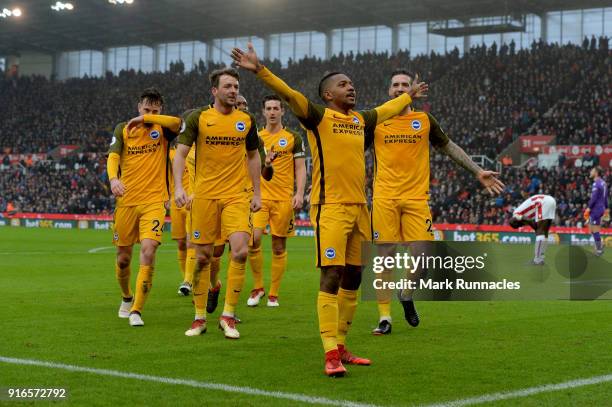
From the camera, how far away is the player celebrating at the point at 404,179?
8.95 meters

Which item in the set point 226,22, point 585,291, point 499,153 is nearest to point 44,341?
point 585,291

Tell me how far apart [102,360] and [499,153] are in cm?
3074

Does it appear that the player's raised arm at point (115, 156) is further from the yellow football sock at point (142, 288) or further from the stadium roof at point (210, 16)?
the stadium roof at point (210, 16)

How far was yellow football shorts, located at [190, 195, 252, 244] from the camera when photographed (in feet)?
27.9

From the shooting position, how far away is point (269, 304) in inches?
427

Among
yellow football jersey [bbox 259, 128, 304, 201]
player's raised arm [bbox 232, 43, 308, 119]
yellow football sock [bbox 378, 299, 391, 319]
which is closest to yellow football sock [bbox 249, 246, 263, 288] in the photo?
yellow football jersey [bbox 259, 128, 304, 201]

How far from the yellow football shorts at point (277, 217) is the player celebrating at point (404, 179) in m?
2.36

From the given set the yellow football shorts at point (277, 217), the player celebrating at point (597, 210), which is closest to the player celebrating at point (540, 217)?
the player celebrating at point (597, 210)

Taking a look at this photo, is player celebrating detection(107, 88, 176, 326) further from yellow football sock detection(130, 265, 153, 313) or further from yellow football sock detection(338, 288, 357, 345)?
yellow football sock detection(338, 288, 357, 345)

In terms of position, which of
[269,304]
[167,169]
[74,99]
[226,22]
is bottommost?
[269,304]

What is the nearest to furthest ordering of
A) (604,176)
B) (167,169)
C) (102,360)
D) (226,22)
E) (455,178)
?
(102,360)
(167,169)
(604,176)
(455,178)
(226,22)

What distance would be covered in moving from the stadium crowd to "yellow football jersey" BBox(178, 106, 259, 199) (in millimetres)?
22676

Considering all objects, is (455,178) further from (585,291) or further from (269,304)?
(269,304)

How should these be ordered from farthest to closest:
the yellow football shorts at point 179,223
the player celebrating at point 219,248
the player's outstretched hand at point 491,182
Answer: the yellow football shorts at point 179,223, the player celebrating at point 219,248, the player's outstretched hand at point 491,182
